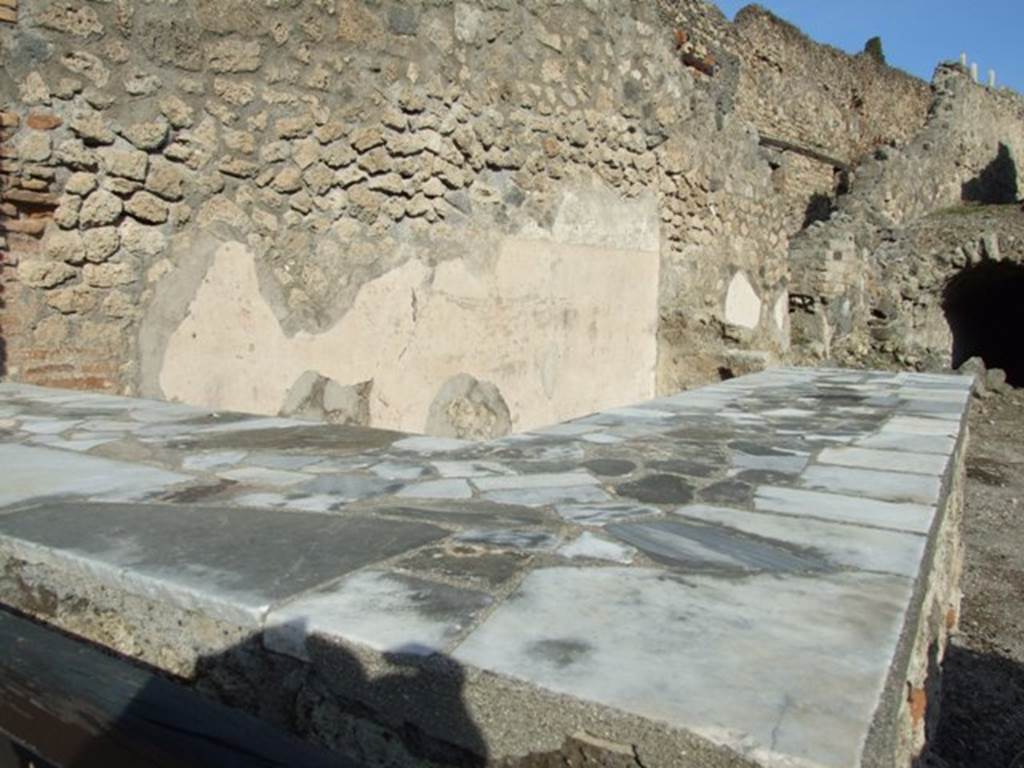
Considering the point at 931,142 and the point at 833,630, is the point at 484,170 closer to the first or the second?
the point at 833,630

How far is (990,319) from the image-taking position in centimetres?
1766

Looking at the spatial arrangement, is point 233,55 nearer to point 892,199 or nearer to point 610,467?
point 610,467

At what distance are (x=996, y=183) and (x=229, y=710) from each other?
23682 mm

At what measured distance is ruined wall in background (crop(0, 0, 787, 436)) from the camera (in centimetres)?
315

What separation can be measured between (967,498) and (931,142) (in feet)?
37.1

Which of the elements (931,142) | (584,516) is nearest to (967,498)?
(584,516)

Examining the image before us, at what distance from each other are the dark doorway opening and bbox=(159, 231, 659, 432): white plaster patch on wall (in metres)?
11.7

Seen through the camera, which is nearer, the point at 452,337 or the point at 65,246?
the point at 65,246

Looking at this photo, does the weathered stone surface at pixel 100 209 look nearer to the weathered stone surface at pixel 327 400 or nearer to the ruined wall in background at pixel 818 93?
the weathered stone surface at pixel 327 400

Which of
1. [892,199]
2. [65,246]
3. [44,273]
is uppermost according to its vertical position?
[892,199]

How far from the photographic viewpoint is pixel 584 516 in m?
1.62

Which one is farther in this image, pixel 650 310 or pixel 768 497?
pixel 650 310

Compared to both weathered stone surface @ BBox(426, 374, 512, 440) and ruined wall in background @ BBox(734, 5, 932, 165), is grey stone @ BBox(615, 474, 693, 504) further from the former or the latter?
ruined wall in background @ BBox(734, 5, 932, 165)

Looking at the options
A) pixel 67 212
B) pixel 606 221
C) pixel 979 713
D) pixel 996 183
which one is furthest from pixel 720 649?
pixel 996 183
